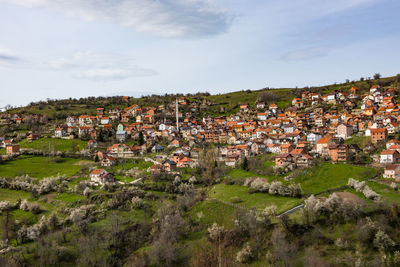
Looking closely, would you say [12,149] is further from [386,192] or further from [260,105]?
[260,105]

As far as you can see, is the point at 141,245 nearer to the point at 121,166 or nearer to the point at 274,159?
the point at 121,166

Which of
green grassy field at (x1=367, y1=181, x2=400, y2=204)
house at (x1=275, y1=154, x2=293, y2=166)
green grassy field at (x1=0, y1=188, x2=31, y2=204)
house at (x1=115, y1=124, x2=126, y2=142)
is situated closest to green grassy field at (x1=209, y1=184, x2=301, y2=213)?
house at (x1=275, y1=154, x2=293, y2=166)

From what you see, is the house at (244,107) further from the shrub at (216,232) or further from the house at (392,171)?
the shrub at (216,232)

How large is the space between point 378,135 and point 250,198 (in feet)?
119

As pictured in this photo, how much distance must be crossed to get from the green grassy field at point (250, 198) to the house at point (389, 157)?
20.5 metres

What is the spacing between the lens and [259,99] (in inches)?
5989

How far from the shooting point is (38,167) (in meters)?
77.4

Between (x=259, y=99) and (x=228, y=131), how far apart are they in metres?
52.8

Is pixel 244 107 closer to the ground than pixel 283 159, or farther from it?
farther from it

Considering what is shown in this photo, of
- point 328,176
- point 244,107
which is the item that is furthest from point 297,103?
point 328,176

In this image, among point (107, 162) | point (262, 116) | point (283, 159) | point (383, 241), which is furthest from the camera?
point (262, 116)

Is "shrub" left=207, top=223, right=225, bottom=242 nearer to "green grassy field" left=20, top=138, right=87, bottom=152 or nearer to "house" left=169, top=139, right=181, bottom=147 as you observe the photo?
"house" left=169, top=139, right=181, bottom=147

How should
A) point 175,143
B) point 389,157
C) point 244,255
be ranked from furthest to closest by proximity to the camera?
1. point 175,143
2. point 389,157
3. point 244,255

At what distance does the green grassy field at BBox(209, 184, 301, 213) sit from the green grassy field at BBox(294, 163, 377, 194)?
470 cm
